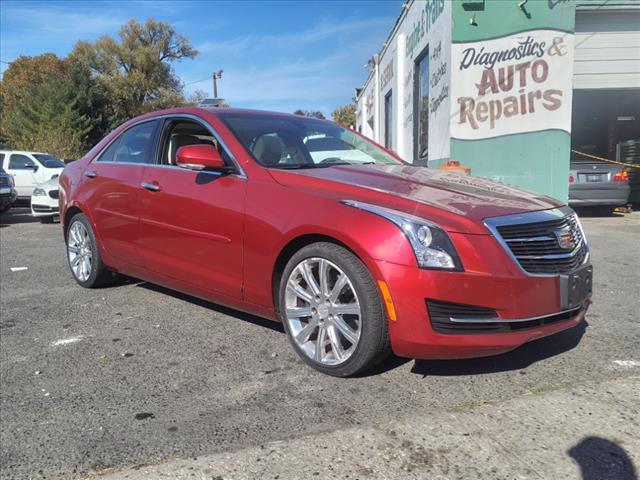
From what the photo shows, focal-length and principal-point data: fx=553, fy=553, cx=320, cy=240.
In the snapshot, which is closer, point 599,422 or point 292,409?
point 599,422

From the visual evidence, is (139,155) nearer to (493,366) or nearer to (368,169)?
(368,169)

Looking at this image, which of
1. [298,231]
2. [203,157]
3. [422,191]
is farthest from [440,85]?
[298,231]

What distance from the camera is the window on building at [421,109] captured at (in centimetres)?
1371

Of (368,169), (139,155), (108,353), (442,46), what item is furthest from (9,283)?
(442,46)

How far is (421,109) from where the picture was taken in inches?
564

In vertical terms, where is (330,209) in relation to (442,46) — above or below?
below

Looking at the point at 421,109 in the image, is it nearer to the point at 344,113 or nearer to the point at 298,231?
the point at 298,231

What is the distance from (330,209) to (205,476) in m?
1.49

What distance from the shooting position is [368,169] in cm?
377

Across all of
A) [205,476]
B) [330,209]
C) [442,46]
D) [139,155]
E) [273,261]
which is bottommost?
[205,476]

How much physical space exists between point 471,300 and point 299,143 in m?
1.91

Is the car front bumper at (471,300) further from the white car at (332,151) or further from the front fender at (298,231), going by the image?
the white car at (332,151)

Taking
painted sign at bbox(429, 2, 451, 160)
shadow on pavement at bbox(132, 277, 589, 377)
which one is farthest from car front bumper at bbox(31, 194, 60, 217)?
shadow on pavement at bbox(132, 277, 589, 377)

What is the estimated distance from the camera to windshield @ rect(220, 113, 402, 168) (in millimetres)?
3814
